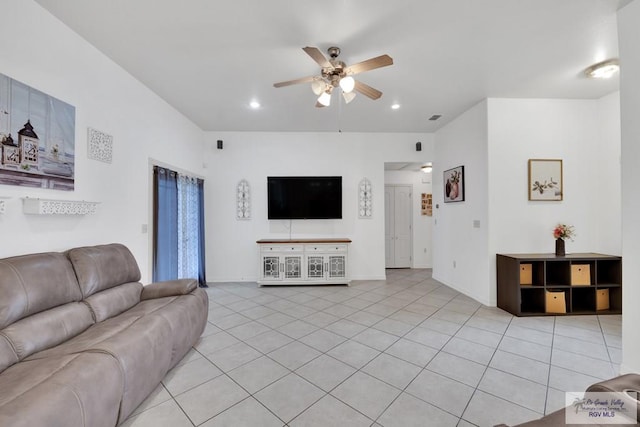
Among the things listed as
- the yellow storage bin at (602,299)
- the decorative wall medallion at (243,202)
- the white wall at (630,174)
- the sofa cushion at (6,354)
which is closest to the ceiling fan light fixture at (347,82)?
the white wall at (630,174)

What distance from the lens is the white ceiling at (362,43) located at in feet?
6.35

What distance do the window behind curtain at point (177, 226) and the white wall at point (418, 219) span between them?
4288mm

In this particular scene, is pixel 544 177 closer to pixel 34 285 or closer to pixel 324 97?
pixel 324 97

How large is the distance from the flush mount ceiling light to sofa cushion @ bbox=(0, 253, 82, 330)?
5.21 metres

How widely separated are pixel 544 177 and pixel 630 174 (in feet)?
5.80

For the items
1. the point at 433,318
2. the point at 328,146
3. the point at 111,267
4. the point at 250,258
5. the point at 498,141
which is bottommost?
the point at 433,318

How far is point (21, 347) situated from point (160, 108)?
297 centimetres

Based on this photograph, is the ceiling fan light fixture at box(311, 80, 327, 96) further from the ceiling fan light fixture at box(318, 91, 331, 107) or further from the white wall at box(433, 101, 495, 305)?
the white wall at box(433, 101, 495, 305)

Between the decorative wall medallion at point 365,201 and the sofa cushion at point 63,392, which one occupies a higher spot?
the decorative wall medallion at point 365,201

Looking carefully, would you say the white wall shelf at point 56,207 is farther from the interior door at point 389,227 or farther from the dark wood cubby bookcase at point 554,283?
the interior door at point 389,227

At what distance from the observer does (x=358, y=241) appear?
491 centimetres

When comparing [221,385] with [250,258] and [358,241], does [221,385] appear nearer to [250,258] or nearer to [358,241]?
[250,258]

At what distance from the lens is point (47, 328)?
158 cm

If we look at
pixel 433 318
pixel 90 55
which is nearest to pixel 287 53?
pixel 90 55
